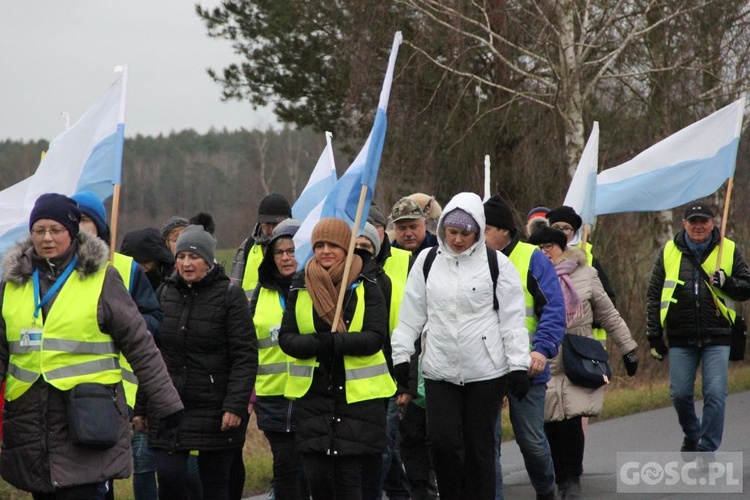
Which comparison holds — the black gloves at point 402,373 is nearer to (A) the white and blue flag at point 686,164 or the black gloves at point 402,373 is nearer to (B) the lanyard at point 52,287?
(B) the lanyard at point 52,287

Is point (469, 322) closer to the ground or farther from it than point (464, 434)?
farther from it

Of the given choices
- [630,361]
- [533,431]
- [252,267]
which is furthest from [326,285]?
[630,361]

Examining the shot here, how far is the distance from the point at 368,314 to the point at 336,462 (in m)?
0.75

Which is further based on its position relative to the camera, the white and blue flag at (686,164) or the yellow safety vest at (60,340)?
the white and blue flag at (686,164)

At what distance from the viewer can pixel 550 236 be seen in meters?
8.16

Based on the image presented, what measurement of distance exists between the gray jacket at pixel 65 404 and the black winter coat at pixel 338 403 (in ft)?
3.04

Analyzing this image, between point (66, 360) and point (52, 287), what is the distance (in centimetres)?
31

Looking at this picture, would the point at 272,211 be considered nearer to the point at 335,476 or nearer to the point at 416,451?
the point at 416,451

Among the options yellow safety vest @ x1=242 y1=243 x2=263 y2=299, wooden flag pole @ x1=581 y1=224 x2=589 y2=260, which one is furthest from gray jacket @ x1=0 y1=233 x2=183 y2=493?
wooden flag pole @ x1=581 y1=224 x2=589 y2=260

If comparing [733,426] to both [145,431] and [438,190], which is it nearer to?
[145,431]

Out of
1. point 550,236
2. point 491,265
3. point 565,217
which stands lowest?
point 491,265

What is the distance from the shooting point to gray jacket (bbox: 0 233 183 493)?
17.5ft

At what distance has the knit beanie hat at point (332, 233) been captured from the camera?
6.56m

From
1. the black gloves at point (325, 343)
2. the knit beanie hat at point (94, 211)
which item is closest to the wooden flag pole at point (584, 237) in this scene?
the black gloves at point (325, 343)
